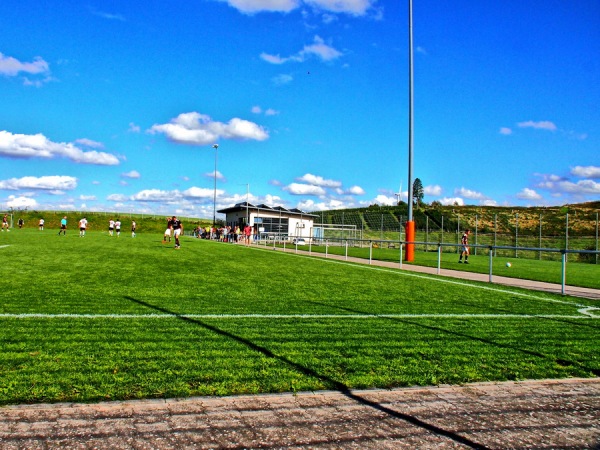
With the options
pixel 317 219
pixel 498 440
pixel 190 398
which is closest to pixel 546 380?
pixel 498 440

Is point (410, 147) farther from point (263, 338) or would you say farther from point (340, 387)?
point (340, 387)

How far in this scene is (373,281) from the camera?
45.0ft

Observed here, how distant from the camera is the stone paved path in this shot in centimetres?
318

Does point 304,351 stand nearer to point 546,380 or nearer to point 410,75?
point 546,380

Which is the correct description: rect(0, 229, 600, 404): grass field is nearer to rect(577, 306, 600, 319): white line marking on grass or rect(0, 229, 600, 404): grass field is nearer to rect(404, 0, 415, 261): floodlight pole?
rect(577, 306, 600, 319): white line marking on grass

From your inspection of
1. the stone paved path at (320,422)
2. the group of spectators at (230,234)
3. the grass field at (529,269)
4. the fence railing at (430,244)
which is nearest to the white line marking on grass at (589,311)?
the fence railing at (430,244)

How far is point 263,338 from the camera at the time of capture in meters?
6.02

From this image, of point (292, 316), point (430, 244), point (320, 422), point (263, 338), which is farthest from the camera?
point (430, 244)

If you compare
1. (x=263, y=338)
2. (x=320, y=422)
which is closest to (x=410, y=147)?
(x=263, y=338)

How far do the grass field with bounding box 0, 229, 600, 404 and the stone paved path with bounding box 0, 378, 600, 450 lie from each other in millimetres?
272

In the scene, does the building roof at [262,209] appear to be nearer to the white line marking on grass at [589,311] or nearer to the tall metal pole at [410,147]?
the tall metal pole at [410,147]

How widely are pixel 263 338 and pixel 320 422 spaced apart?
8.40 ft

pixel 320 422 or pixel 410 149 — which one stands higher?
pixel 410 149

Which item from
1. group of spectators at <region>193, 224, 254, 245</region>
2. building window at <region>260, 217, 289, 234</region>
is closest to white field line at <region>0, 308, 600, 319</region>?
group of spectators at <region>193, 224, 254, 245</region>
